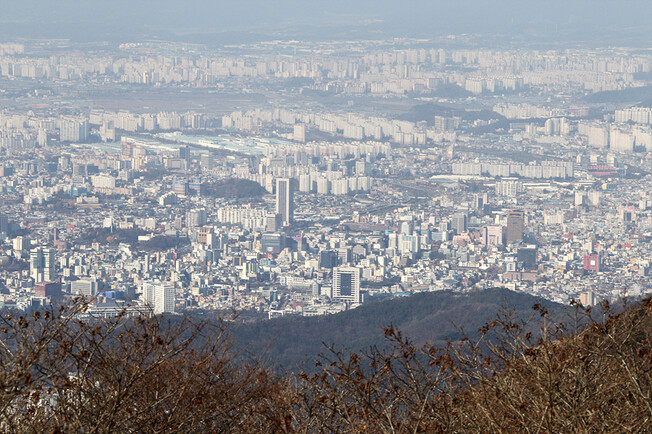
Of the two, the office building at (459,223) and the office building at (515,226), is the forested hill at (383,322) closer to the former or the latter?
the office building at (515,226)

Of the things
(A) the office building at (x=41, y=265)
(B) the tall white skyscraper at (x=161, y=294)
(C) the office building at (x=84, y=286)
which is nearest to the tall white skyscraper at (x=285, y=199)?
(A) the office building at (x=41, y=265)

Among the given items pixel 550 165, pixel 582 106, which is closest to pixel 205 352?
pixel 550 165

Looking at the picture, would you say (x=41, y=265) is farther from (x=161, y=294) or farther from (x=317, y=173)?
(x=317, y=173)

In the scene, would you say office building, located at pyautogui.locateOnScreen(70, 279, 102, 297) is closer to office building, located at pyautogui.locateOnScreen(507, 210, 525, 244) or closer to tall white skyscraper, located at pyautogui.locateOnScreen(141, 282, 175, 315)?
tall white skyscraper, located at pyautogui.locateOnScreen(141, 282, 175, 315)

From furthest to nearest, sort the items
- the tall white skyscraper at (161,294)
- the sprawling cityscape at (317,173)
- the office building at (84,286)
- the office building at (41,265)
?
the sprawling cityscape at (317,173) → the office building at (41,265) → the office building at (84,286) → the tall white skyscraper at (161,294)

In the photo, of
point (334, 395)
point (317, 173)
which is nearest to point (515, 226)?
point (317, 173)

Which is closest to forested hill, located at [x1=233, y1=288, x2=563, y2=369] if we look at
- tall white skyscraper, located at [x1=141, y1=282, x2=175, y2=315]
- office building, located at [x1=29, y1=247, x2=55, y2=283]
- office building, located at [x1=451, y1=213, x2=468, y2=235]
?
tall white skyscraper, located at [x1=141, y1=282, x2=175, y2=315]

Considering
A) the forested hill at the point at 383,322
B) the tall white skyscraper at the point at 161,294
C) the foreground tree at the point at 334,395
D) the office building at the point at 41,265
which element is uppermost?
the foreground tree at the point at 334,395
